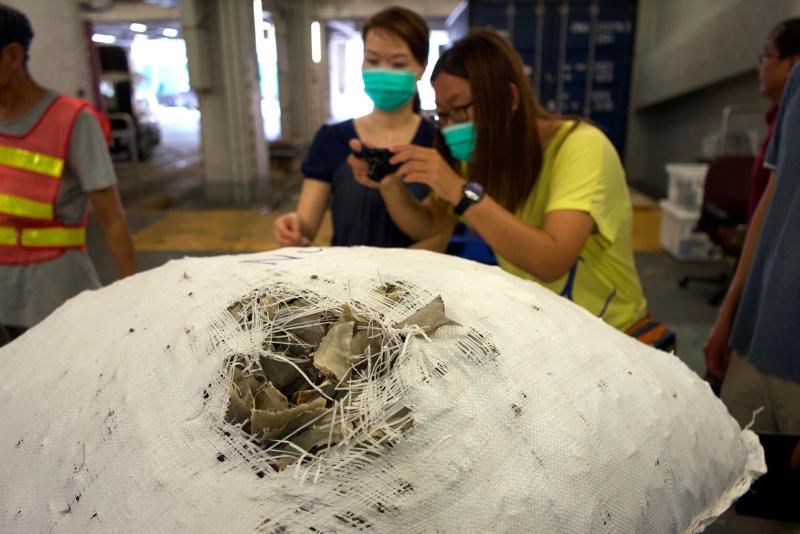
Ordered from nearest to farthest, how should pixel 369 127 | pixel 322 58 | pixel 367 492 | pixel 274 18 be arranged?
pixel 367 492
pixel 369 127
pixel 274 18
pixel 322 58

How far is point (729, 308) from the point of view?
114 centimetres

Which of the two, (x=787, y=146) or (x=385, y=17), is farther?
(x=385, y=17)

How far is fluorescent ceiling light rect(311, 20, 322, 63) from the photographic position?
31.2 feet

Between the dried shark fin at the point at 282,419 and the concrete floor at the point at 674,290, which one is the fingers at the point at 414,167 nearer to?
the dried shark fin at the point at 282,419

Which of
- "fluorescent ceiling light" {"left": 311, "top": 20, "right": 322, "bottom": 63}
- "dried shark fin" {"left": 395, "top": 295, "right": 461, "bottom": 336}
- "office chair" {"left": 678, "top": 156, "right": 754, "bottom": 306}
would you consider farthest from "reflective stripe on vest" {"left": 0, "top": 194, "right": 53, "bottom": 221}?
"fluorescent ceiling light" {"left": 311, "top": 20, "right": 322, "bottom": 63}

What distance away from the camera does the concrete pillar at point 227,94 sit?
18.7 ft

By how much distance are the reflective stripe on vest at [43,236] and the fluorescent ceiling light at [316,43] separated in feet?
29.1

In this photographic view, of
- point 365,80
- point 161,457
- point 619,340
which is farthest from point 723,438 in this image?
point 365,80

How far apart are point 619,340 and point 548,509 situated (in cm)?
29

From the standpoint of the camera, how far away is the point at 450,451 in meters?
0.51

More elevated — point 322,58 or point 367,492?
point 322,58

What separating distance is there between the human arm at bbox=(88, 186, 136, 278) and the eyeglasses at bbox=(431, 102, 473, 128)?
29.7 inches

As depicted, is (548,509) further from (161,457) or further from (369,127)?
(369,127)

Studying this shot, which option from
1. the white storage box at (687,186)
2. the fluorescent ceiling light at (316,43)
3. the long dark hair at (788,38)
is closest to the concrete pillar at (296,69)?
the fluorescent ceiling light at (316,43)
